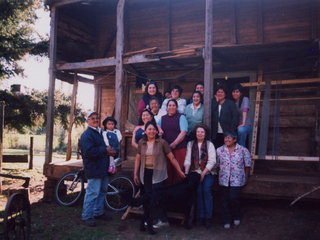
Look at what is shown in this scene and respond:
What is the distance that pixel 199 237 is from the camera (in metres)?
4.37

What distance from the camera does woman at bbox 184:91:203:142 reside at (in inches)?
205

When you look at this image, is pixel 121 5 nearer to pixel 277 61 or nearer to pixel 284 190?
pixel 277 61

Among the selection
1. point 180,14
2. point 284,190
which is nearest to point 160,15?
point 180,14

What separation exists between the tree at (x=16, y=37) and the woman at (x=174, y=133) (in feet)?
23.8

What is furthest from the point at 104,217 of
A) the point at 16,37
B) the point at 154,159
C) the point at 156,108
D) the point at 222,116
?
the point at 16,37

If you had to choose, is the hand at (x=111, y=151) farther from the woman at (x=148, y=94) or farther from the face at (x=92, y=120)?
the woman at (x=148, y=94)

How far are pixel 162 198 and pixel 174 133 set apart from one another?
1.16m

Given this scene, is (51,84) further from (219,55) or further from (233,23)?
(233,23)

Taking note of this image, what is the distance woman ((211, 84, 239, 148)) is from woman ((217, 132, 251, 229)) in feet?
1.41

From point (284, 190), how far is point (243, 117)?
1.52 metres

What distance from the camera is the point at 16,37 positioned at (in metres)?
10.1

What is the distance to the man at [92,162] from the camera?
15.5 ft

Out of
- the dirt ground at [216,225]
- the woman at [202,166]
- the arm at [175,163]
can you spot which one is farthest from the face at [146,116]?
the dirt ground at [216,225]

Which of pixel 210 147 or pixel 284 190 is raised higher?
pixel 210 147
